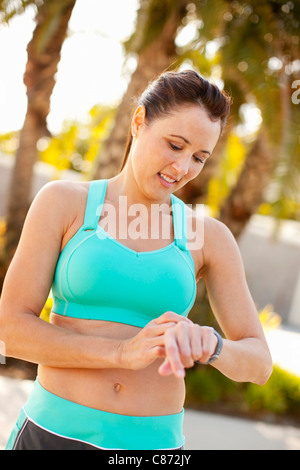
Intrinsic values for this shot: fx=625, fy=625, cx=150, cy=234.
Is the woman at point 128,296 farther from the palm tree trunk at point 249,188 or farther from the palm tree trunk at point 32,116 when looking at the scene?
the palm tree trunk at point 32,116

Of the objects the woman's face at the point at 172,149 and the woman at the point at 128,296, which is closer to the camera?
the woman at the point at 128,296

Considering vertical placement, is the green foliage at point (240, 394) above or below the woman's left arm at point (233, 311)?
below

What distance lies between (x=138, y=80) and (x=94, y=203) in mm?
4768

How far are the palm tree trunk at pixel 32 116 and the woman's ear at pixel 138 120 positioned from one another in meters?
4.84

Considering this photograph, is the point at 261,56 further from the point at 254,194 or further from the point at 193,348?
the point at 193,348

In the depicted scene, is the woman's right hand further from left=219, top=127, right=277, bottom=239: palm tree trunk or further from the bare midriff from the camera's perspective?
left=219, top=127, right=277, bottom=239: palm tree trunk

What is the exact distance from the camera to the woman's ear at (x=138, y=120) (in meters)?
1.86

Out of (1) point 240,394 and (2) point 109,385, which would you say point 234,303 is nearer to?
(2) point 109,385

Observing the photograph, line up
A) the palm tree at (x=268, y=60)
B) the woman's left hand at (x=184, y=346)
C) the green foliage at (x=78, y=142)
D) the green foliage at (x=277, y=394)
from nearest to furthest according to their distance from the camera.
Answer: the woman's left hand at (x=184, y=346)
the palm tree at (x=268, y=60)
the green foliage at (x=277, y=394)
the green foliage at (x=78, y=142)

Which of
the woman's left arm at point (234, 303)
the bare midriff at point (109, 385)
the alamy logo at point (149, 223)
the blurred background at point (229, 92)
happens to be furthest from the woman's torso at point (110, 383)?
the blurred background at point (229, 92)

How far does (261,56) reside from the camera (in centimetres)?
571

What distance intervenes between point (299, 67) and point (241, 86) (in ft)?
2.13

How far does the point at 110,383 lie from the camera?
65.2 inches

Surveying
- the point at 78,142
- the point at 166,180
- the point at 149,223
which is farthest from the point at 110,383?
the point at 78,142
